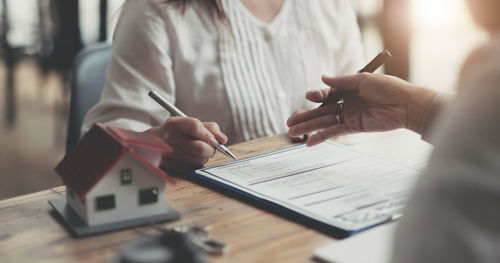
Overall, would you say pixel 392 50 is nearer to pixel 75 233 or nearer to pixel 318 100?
pixel 318 100

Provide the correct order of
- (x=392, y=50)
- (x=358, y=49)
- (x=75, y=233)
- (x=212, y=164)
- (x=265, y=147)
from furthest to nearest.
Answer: (x=392, y=50) < (x=358, y=49) < (x=265, y=147) < (x=212, y=164) < (x=75, y=233)

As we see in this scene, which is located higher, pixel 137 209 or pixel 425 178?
pixel 425 178

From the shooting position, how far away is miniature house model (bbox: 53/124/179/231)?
0.77m

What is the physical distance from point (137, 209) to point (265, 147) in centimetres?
47

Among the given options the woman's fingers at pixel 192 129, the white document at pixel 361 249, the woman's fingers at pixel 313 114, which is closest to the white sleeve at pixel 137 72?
the woman's fingers at pixel 192 129

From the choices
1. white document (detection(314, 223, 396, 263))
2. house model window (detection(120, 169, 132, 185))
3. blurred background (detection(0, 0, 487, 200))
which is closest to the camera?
white document (detection(314, 223, 396, 263))

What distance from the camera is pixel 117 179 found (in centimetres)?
77

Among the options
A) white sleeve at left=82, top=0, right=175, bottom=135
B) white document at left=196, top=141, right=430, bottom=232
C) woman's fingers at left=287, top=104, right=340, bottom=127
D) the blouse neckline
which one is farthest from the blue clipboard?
the blouse neckline

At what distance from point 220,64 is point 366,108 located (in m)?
0.50

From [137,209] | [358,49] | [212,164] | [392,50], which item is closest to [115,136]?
[137,209]

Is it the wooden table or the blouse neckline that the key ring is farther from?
the blouse neckline

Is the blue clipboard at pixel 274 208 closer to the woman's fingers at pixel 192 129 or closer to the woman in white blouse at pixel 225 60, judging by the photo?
the woman's fingers at pixel 192 129

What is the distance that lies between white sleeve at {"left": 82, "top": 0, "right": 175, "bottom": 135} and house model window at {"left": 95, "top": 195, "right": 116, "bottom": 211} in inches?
20.5

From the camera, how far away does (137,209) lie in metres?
A: 0.81
